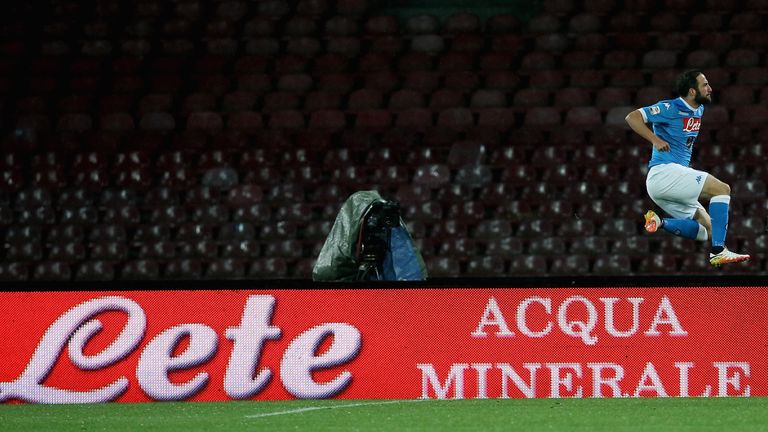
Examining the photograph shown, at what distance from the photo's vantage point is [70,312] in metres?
6.75

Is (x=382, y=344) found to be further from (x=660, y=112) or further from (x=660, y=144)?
(x=660, y=112)

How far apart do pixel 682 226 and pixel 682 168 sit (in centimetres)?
40

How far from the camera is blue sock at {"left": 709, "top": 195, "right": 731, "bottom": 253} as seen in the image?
24.6 ft

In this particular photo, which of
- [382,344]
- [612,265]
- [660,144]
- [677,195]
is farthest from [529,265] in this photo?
[382,344]

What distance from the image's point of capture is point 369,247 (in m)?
7.66

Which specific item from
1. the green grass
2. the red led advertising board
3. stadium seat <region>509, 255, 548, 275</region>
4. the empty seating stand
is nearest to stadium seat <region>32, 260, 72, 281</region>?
the empty seating stand

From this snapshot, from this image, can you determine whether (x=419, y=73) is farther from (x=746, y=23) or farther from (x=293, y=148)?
(x=746, y=23)

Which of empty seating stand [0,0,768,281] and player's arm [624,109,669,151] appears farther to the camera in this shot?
empty seating stand [0,0,768,281]

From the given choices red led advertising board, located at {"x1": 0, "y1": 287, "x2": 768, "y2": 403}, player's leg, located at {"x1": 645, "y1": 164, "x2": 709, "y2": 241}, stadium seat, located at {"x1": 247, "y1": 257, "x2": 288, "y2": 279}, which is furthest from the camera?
stadium seat, located at {"x1": 247, "y1": 257, "x2": 288, "y2": 279}

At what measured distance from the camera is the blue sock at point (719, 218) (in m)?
7.48

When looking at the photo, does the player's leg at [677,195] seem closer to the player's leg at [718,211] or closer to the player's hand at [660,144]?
the player's leg at [718,211]

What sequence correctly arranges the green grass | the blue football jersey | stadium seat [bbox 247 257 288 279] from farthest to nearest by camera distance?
1. stadium seat [bbox 247 257 288 279]
2. the blue football jersey
3. the green grass

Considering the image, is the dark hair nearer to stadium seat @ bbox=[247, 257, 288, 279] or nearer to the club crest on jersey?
the club crest on jersey

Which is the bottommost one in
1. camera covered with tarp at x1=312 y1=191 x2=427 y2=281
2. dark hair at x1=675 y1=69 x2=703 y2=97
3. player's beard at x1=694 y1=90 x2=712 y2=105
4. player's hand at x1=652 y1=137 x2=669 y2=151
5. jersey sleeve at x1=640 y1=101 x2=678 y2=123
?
camera covered with tarp at x1=312 y1=191 x2=427 y2=281
